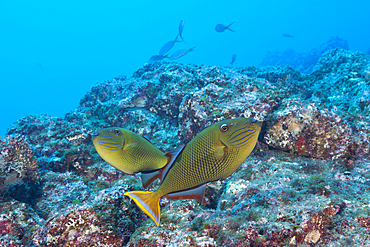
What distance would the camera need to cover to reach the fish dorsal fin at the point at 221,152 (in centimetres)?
97

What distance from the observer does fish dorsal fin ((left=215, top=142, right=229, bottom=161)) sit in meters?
0.97

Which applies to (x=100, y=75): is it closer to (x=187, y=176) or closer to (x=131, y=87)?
(x=131, y=87)

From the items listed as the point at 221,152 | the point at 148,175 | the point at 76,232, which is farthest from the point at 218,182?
the point at 221,152

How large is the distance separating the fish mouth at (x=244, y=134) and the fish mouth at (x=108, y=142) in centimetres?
72

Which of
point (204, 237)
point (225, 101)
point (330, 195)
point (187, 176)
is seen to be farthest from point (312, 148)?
point (187, 176)

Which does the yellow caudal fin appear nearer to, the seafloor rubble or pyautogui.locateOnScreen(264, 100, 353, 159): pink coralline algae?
the seafloor rubble

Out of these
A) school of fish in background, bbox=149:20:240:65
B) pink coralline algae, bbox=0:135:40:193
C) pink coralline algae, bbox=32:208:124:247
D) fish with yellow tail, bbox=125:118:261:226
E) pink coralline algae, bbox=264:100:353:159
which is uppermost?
school of fish in background, bbox=149:20:240:65

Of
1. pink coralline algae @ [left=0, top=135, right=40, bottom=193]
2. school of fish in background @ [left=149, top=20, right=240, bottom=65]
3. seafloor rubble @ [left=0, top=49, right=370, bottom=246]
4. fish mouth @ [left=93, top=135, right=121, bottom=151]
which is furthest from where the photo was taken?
school of fish in background @ [left=149, top=20, right=240, bottom=65]

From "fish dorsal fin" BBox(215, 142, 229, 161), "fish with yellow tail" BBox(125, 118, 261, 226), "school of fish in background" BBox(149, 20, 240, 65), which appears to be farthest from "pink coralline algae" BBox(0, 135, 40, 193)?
"school of fish in background" BBox(149, 20, 240, 65)

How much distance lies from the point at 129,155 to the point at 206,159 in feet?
1.70

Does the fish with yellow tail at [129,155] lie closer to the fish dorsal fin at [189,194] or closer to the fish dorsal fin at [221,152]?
the fish dorsal fin at [189,194]

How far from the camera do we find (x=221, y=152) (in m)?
0.97

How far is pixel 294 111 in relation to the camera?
3.32m

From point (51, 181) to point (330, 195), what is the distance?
16.0 ft
